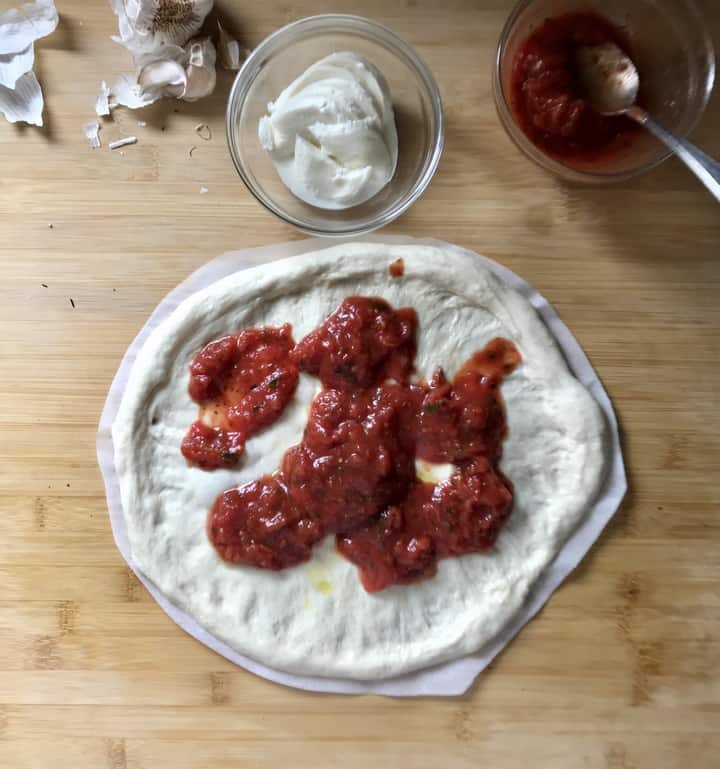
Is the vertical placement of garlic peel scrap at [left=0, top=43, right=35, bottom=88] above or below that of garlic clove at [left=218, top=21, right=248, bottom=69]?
below

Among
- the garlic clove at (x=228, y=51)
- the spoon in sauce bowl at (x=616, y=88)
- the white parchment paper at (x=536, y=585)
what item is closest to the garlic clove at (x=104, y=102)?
the garlic clove at (x=228, y=51)

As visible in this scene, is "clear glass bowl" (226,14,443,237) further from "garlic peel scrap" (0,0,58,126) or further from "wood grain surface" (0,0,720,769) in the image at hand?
"garlic peel scrap" (0,0,58,126)

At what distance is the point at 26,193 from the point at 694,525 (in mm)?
1694

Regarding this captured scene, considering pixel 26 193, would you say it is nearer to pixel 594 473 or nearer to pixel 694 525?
pixel 594 473

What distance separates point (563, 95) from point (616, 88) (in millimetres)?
111

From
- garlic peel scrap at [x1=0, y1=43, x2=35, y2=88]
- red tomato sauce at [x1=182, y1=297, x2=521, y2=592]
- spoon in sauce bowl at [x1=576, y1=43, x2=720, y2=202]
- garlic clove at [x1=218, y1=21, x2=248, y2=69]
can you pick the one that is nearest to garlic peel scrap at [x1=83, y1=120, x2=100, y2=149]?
garlic peel scrap at [x1=0, y1=43, x2=35, y2=88]

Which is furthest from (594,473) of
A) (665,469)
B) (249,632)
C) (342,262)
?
(249,632)

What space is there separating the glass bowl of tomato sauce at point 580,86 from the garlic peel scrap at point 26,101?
1.01 meters

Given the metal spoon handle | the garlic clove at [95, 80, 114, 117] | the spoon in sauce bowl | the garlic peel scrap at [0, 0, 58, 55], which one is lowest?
the garlic clove at [95, 80, 114, 117]

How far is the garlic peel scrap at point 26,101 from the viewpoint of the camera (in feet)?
4.79

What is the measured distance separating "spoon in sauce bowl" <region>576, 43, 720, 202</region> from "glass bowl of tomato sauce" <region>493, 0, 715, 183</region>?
2 centimetres

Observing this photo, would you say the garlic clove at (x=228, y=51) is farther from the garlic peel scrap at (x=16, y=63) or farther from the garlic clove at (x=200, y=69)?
the garlic peel scrap at (x=16, y=63)

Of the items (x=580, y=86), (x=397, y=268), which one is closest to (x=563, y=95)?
(x=580, y=86)

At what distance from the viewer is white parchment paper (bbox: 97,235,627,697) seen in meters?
1.46
